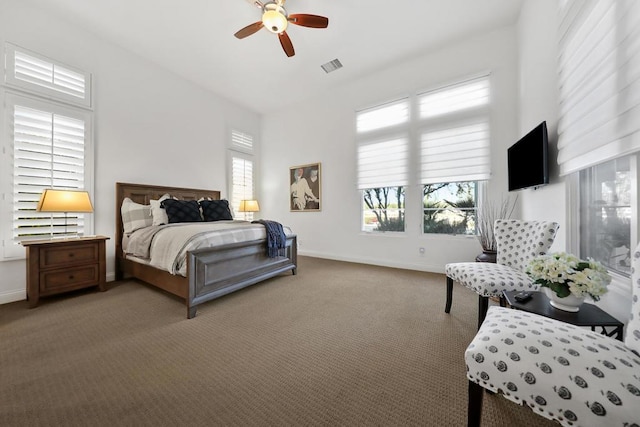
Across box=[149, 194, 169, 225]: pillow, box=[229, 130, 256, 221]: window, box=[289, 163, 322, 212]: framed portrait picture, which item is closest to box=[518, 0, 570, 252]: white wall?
box=[289, 163, 322, 212]: framed portrait picture

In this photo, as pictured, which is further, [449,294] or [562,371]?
[449,294]

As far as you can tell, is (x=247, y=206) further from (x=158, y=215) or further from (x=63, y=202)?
(x=63, y=202)

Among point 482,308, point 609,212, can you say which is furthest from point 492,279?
point 609,212

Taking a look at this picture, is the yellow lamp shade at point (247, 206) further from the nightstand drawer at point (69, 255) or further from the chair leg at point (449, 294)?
the chair leg at point (449, 294)

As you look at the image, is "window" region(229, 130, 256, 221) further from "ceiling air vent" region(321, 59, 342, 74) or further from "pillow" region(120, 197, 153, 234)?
"ceiling air vent" region(321, 59, 342, 74)

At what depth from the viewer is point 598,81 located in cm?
136

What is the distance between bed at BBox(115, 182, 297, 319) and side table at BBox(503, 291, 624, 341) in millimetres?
2376

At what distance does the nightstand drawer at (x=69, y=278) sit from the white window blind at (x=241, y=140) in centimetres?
323

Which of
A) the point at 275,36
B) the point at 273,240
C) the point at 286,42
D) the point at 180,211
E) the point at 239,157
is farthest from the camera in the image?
the point at 239,157

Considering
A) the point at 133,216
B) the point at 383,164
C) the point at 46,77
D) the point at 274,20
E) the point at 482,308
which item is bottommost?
the point at 482,308

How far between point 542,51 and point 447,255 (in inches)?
99.1

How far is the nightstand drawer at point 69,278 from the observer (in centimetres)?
237

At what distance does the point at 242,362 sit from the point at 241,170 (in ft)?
14.3

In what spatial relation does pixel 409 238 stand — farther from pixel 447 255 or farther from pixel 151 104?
pixel 151 104
